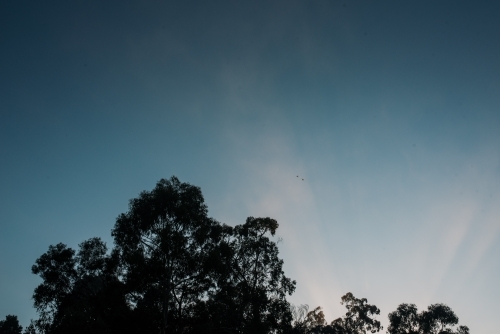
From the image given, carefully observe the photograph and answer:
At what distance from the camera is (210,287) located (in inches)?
957

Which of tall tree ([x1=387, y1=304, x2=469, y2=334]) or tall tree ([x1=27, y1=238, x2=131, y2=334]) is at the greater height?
tall tree ([x1=387, y1=304, x2=469, y2=334])

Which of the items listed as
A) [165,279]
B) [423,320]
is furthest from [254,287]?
[423,320]

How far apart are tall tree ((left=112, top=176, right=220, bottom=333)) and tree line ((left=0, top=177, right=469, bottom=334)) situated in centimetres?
7

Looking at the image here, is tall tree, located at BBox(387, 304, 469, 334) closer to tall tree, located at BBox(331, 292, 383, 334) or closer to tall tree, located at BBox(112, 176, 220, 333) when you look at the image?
tall tree, located at BBox(331, 292, 383, 334)

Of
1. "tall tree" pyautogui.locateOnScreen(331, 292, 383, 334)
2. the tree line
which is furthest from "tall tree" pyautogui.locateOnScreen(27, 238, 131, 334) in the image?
"tall tree" pyautogui.locateOnScreen(331, 292, 383, 334)

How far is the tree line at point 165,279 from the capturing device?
22.2m

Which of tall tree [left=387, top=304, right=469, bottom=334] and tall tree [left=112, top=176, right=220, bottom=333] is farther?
tall tree [left=387, top=304, right=469, bottom=334]

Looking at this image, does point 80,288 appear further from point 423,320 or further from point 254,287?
point 423,320

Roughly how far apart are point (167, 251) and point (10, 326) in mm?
69556

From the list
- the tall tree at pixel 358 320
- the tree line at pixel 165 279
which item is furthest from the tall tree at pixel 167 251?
the tall tree at pixel 358 320

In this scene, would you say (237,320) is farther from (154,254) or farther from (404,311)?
(404,311)

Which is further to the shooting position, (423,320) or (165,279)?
(423,320)

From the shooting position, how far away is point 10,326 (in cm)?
6850

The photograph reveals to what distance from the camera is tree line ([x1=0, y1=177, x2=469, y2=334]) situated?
22.2 m
